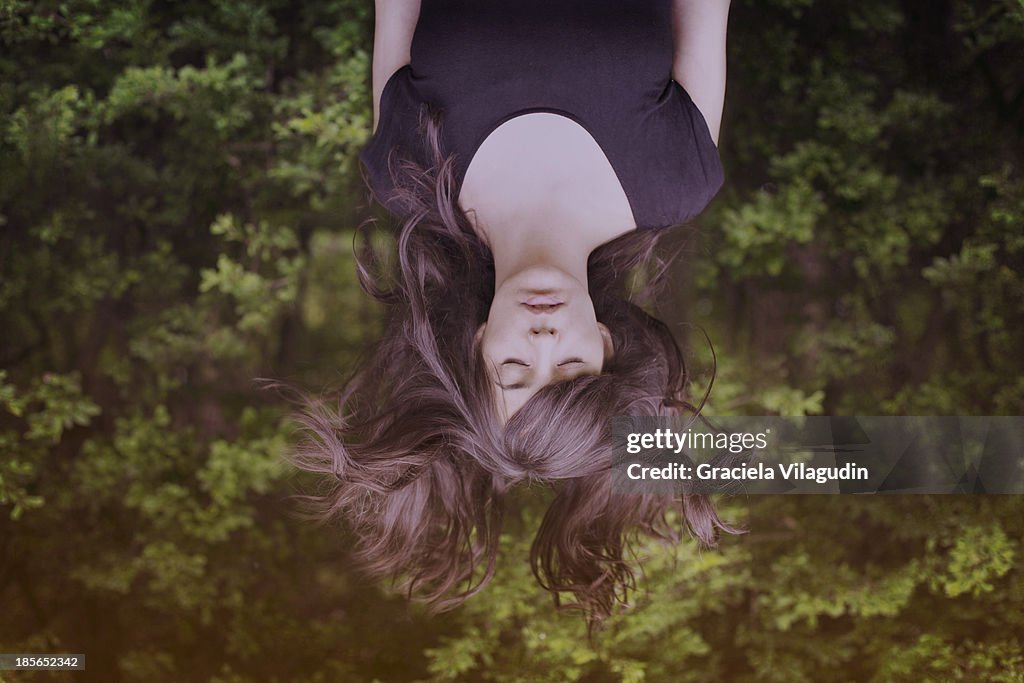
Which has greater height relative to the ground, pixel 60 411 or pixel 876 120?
pixel 876 120

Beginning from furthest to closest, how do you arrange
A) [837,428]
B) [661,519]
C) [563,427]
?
[837,428] → [661,519] → [563,427]

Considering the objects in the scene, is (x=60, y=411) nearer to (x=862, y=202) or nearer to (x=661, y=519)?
(x=661, y=519)

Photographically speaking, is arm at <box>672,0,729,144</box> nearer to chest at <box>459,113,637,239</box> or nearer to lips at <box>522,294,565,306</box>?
chest at <box>459,113,637,239</box>

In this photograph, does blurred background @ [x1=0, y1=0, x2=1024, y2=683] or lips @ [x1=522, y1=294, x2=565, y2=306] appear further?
blurred background @ [x1=0, y1=0, x2=1024, y2=683]

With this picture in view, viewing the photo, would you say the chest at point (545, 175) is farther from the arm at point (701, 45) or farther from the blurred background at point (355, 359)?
the blurred background at point (355, 359)

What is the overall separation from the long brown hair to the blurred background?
16cm

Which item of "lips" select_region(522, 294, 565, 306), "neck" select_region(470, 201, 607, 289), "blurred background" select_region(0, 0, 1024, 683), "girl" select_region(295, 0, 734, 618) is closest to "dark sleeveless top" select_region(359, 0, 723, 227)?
"girl" select_region(295, 0, 734, 618)

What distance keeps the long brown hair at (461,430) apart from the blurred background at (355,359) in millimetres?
156

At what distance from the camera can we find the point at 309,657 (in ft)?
5.67

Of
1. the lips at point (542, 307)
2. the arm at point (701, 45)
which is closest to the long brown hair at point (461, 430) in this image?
the lips at point (542, 307)

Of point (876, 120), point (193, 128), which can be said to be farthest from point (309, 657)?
point (876, 120)

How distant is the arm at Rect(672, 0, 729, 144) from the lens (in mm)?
1287

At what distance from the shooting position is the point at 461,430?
1.31 m

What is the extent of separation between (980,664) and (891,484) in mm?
423
